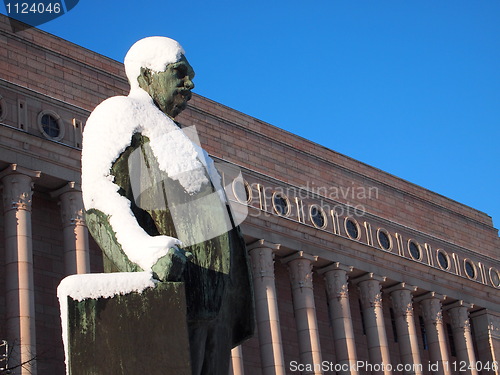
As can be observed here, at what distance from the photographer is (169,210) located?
484cm

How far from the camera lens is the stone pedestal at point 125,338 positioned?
4203 millimetres

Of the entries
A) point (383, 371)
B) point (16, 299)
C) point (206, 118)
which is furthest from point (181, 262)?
point (383, 371)

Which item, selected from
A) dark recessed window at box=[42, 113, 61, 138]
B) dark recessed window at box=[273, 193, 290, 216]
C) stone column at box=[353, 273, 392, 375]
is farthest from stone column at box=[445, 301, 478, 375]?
dark recessed window at box=[42, 113, 61, 138]

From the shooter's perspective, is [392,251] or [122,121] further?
[392,251]

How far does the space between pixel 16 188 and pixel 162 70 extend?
67.3ft

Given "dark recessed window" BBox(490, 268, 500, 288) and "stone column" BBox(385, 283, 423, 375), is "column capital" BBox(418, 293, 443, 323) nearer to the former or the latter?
"stone column" BBox(385, 283, 423, 375)

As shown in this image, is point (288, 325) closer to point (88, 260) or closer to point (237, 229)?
point (88, 260)

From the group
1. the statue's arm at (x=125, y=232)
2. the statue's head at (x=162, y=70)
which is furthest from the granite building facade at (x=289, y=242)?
the statue's arm at (x=125, y=232)

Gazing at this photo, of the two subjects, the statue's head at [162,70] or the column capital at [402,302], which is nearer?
the statue's head at [162,70]

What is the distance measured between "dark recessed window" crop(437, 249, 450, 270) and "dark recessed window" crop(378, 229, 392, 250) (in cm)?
342

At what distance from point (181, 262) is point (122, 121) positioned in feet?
2.81

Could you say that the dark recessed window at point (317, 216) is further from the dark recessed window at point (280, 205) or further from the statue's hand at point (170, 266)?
the statue's hand at point (170, 266)

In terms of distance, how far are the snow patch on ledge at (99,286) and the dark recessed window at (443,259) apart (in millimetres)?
35879

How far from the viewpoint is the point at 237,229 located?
502 centimetres
